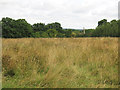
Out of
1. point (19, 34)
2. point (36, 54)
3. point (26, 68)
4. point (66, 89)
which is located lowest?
point (66, 89)

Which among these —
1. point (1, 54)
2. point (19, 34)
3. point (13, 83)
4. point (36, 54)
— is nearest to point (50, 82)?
point (13, 83)

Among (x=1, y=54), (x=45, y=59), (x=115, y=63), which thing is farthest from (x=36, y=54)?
(x=115, y=63)

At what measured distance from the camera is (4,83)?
2.66m

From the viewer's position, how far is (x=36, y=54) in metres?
3.97

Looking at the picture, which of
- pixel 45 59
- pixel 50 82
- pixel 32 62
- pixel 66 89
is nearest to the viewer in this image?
pixel 66 89

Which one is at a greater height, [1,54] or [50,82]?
[1,54]

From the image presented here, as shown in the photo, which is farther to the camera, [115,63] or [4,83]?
[115,63]

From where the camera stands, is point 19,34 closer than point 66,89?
No

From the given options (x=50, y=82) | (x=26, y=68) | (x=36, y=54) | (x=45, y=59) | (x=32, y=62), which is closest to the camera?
(x=50, y=82)

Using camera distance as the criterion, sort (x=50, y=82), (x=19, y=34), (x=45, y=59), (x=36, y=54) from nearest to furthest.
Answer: (x=50, y=82), (x=45, y=59), (x=36, y=54), (x=19, y=34)

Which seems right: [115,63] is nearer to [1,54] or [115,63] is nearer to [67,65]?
[67,65]

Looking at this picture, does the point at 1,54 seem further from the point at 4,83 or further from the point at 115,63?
the point at 115,63

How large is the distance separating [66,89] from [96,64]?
156 centimetres

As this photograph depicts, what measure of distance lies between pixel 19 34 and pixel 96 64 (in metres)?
44.7
